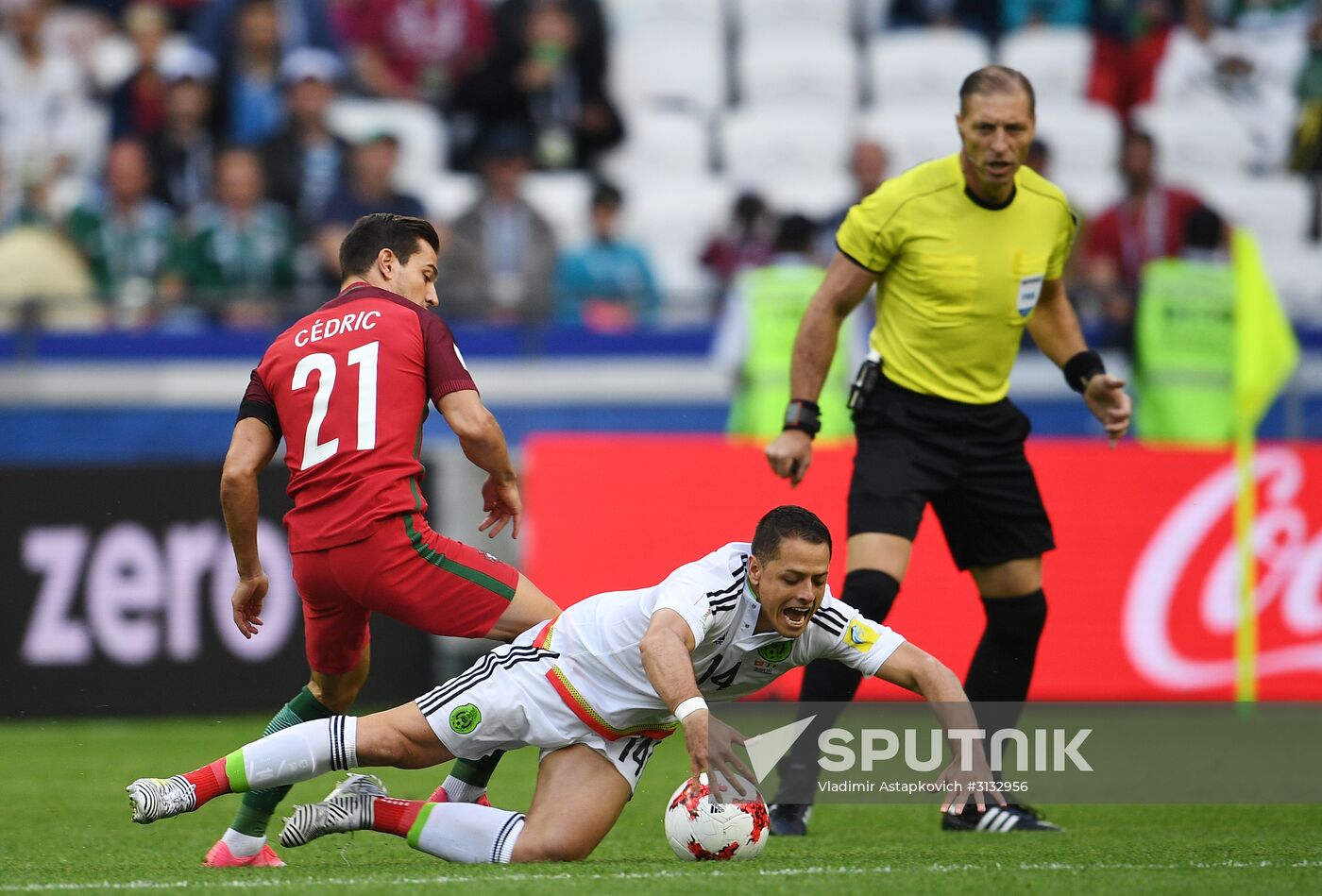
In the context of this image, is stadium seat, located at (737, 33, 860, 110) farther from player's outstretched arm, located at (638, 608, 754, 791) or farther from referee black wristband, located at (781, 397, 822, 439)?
player's outstretched arm, located at (638, 608, 754, 791)

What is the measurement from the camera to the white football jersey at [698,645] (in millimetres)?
5398

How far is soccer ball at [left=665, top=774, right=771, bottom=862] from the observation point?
17.6 feet

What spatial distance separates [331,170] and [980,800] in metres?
8.27

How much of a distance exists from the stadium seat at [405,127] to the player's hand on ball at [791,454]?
25.2ft

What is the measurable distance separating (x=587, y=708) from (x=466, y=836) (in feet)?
1.58

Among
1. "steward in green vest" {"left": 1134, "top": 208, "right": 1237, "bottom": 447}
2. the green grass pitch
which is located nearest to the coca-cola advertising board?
"steward in green vest" {"left": 1134, "top": 208, "right": 1237, "bottom": 447}

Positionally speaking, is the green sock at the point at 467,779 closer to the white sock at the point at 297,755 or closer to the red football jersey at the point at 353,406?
the white sock at the point at 297,755

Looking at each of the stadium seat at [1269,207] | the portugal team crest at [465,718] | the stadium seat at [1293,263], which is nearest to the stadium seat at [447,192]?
the stadium seat at [1269,207]

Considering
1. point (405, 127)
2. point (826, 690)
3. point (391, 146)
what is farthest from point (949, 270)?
point (405, 127)

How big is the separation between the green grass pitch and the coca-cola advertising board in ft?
6.10

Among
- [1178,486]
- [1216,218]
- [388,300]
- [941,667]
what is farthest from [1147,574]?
[388,300]

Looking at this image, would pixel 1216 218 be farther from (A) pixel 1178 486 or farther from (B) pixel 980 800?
(B) pixel 980 800

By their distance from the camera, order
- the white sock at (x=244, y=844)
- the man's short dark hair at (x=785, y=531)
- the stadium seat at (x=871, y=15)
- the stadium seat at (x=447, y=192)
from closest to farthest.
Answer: the man's short dark hair at (x=785, y=531) < the white sock at (x=244, y=844) < the stadium seat at (x=447, y=192) < the stadium seat at (x=871, y=15)

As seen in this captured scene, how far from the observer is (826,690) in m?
6.36
